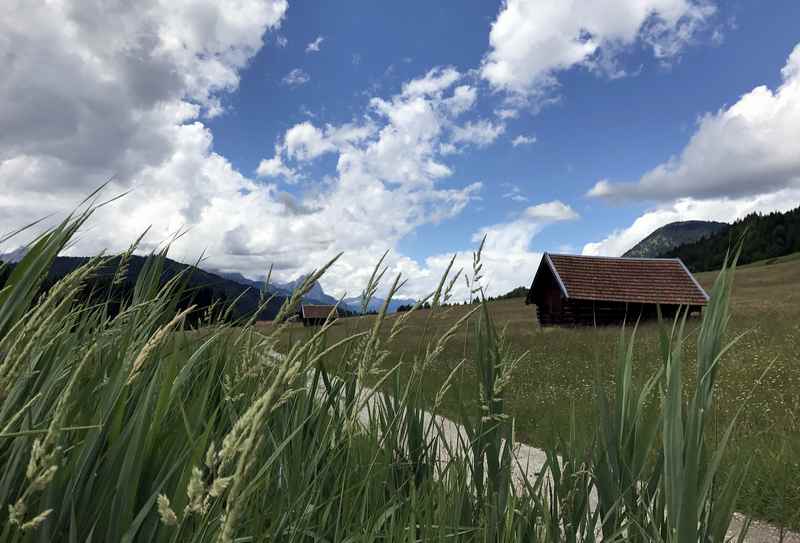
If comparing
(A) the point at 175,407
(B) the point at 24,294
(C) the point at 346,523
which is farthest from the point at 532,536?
(B) the point at 24,294

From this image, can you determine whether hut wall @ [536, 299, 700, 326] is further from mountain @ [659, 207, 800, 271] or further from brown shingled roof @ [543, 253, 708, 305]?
mountain @ [659, 207, 800, 271]

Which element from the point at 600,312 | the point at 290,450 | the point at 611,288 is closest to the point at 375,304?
the point at 290,450

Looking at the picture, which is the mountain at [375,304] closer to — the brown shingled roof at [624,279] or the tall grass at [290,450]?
the tall grass at [290,450]

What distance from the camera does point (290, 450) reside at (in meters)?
1.98

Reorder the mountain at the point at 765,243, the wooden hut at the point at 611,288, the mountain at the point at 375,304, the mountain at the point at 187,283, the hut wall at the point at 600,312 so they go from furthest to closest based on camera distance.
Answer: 1. the mountain at the point at 765,243
2. the hut wall at the point at 600,312
3. the wooden hut at the point at 611,288
4. the mountain at the point at 187,283
5. the mountain at the point at 375,304

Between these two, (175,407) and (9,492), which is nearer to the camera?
(9,492)

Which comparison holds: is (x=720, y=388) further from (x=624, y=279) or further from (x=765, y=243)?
(x=765, y=243)

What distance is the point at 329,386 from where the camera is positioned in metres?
2.02

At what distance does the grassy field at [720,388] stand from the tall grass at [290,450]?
5.4 inches

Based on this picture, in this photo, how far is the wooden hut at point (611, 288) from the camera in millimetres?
32625

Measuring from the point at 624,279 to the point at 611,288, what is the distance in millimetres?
1655

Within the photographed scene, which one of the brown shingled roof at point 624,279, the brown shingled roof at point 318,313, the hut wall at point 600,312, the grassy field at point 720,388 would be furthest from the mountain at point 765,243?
the grassy field at point 720,388

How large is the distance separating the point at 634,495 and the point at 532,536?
38cm

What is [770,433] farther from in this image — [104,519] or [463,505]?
[104,519]
